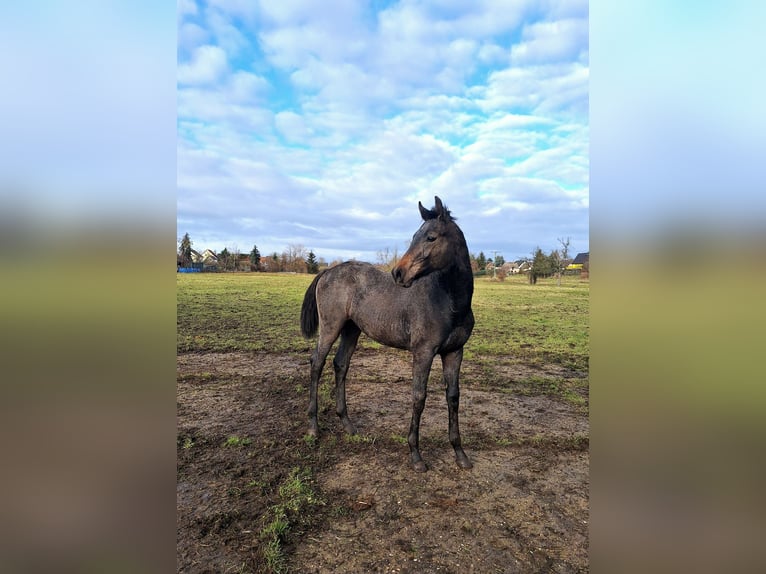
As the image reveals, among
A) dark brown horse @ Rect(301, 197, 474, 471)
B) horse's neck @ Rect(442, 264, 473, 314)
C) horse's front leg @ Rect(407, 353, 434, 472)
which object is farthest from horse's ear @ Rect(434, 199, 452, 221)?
horse's front leg @ Rect(407, 353, 434, 472)

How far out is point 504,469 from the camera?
432cm

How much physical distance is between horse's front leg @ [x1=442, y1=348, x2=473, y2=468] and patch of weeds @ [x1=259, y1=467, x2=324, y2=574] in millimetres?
1680

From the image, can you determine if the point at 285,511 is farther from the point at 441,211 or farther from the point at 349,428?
the point at 441,211

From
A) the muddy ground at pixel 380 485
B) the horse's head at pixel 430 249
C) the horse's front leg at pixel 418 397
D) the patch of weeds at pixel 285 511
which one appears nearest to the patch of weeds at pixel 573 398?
the muddy ground at pixel 380 485

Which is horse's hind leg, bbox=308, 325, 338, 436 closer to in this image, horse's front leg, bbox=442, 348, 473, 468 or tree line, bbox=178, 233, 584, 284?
horse's front leg, bbox=442, 348, 473, 468

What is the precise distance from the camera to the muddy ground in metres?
2.96

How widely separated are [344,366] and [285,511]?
2.26m

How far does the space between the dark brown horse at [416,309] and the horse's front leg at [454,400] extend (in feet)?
0.04

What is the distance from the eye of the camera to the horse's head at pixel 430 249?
384 cm

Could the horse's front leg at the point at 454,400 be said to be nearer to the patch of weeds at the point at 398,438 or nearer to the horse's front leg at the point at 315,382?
the patch of weeds at the point at 398,438

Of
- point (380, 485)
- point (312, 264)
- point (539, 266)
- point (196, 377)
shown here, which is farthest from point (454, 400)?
point (312, 264)
